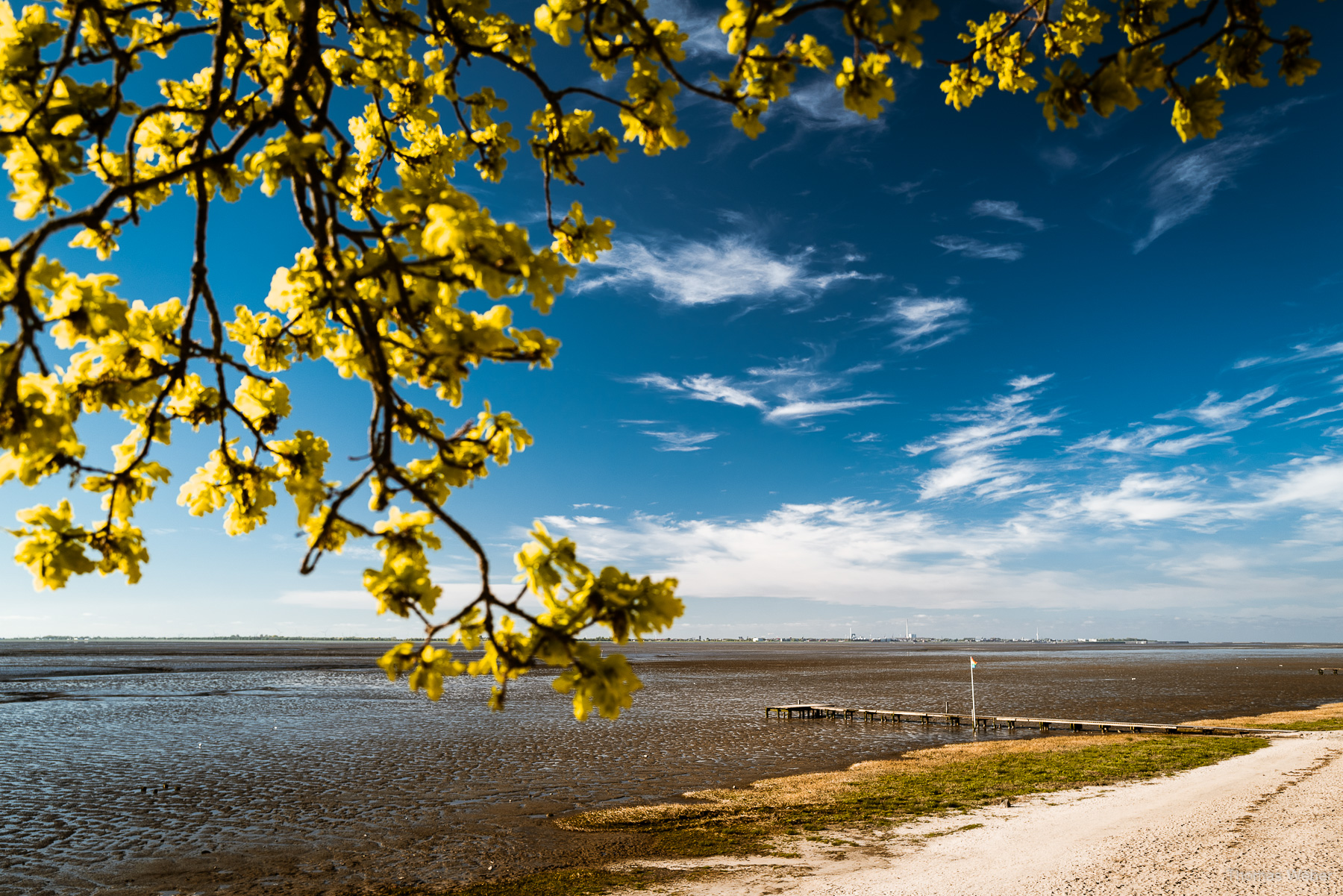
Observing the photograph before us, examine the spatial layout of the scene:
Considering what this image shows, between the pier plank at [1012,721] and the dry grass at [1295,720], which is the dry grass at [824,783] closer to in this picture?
the pier plank at [1012,721]

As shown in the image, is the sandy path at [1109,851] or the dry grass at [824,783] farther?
the dry grass at [824,783]

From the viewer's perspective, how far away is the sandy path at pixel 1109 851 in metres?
8.99

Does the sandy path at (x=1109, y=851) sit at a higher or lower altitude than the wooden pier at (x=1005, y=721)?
higher

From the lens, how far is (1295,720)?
27000 millimetres

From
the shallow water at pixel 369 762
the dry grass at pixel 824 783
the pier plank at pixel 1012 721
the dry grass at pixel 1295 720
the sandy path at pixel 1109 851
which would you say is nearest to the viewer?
the sandy path at pixel 1109 851

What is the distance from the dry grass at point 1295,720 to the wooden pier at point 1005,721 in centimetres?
157

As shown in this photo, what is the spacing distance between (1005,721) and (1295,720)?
10284 millimetres

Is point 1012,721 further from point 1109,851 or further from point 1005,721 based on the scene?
point 1109,851

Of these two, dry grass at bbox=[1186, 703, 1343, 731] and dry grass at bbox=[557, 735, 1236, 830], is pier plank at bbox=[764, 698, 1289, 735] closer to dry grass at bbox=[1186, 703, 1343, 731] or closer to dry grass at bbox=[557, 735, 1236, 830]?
dry grass at bbox=[1186, 703, 1343, 731]

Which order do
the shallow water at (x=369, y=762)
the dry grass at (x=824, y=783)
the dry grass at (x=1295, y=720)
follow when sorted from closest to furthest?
the shallow water at (x=369, y=762), the dry grass at (x=824, y=783), the dry grass at (x=1295, y=720)

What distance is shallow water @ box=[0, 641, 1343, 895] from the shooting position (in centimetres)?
1343

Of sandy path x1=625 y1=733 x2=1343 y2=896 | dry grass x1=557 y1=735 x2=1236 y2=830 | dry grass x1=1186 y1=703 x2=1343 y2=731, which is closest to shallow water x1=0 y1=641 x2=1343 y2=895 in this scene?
dry grass x1=557 y1=735 x2=1236 y2=830

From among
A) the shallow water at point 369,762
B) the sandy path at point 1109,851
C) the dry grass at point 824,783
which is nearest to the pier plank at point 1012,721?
the shallow water at point 369,762

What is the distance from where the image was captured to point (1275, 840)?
33.7ft
